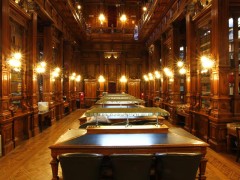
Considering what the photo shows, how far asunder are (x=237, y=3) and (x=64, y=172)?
6320mm

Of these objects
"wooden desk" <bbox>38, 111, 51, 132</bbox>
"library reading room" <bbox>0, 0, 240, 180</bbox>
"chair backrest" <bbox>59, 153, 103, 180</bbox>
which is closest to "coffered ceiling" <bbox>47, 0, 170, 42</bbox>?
"library reading room" <bbox>0, 0, 240, 180</bbox>

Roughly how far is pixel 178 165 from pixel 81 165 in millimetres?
1175

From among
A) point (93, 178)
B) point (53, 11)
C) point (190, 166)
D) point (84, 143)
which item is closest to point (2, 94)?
point (84, 143)

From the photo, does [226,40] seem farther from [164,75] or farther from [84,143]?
[164,75]

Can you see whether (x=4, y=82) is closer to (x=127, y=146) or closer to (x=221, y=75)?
(x=127, y=146)

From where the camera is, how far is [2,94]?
19.5 ft

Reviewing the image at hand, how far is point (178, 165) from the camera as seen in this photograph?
2818mm

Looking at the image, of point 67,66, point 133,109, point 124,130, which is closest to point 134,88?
point 67,66

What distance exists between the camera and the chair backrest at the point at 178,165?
2799 mm

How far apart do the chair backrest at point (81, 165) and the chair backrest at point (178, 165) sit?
76 cm

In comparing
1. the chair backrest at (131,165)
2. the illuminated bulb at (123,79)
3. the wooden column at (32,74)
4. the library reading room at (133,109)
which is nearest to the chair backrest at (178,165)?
the library reading room at (133,109)

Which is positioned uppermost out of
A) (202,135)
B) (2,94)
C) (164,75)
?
(164,75)

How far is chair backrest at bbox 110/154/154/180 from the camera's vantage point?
2771mm

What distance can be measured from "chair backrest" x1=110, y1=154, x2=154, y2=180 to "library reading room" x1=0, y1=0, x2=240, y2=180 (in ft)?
0.04
